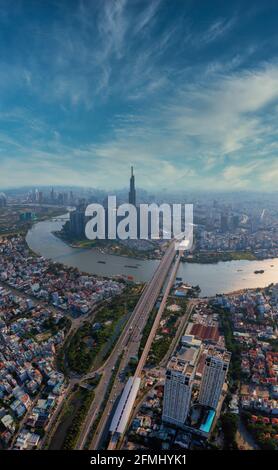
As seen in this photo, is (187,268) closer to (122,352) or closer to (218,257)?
(218,257)

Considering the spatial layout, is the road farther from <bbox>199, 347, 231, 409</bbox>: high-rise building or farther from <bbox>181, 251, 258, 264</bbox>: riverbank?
<bbox>181, 251, 258, 264</bbox>: riverbank

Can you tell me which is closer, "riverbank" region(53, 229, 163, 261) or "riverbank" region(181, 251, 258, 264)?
"riverbank" region(181, 251, 258, 264)

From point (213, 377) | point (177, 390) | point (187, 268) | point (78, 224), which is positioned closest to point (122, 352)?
point (177, 390)

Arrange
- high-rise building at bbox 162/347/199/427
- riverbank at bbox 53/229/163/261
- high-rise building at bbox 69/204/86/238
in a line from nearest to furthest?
high-rise building at bbox 162/347/199/427 → riverbank at bbox 53/229/163/261 → high-rise building at bbox 69/204/86/238

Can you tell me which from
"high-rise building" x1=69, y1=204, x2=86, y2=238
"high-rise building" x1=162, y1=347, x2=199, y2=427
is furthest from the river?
"high-rise building" x1=162, y1=347, x2=199, y2=427

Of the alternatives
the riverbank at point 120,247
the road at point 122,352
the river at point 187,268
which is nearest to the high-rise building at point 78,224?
the riverbank at point 120,247

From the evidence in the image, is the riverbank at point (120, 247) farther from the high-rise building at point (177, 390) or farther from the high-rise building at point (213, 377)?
the high-rise building at point (177, 390)
